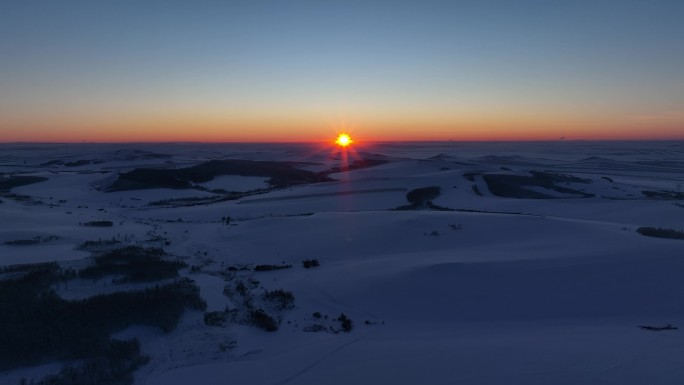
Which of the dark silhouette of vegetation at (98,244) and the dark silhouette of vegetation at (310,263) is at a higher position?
the dark silhouette of vegetation at (98,244)

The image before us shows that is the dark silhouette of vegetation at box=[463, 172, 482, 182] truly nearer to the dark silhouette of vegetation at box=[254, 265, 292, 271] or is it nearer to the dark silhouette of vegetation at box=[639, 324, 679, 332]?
the dark silhouette of vegetation at box=[254, 265, 292, 271]

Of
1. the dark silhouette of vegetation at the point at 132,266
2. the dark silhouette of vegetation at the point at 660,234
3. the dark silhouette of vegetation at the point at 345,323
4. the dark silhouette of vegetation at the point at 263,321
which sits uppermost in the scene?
the dark silhouette of vegetation at the point at 660,234

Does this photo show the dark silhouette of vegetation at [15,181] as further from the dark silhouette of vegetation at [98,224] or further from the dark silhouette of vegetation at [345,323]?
the dark silhouette of vegetation at [345,323]

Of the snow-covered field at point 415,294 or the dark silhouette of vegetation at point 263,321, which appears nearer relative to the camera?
the snow-covered field at point 415,294

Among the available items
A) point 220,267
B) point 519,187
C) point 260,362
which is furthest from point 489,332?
point 519,187

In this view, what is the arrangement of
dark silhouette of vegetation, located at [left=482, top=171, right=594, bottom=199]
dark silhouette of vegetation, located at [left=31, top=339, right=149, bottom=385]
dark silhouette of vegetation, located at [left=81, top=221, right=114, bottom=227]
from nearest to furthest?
dark silhouette of vegetation, located at [left=31, top=339, right=149, bottom=385], dark silhouette of vegetation, located at [left=81, top=221, right=114, bottom=227], dark silhouette of vegetation, located at [left=482, top=171, right=594, bottom=199]

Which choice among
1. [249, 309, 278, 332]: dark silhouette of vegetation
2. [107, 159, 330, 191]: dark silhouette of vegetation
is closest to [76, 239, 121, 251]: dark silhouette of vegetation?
[249, 309, 278, 332]: dark silhouette of vegetation

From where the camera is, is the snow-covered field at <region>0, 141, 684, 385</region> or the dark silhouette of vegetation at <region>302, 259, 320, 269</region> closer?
the snow-covered field at <region>0, 141, 684, 385</region>

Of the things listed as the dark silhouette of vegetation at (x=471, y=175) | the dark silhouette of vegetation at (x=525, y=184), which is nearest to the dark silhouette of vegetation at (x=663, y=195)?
the dark silhouette of vegetation at (x=525, y=184)
